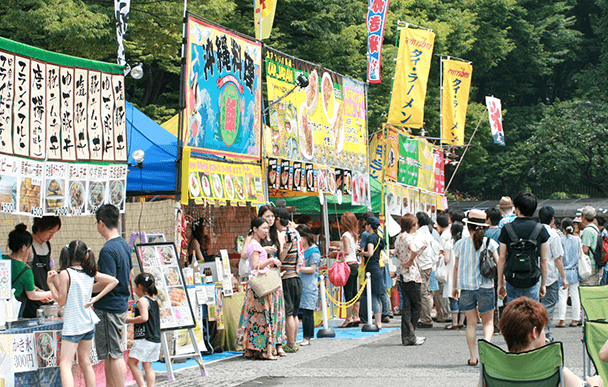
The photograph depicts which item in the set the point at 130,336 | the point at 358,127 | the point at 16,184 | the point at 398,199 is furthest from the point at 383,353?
the point at 398,199

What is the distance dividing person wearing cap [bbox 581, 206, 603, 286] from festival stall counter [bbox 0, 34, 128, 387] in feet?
27.3

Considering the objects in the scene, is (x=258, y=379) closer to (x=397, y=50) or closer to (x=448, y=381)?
(x=448, y=381)

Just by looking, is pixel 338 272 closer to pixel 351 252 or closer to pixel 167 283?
pixel 351 252

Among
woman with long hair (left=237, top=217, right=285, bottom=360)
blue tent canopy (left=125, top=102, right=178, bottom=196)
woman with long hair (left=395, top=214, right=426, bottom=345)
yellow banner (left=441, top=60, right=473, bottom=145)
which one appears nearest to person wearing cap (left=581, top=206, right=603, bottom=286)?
woman with long hair (left=395, top=214, right=426, bottom=345)

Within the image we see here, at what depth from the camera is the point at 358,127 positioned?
16.4 metres

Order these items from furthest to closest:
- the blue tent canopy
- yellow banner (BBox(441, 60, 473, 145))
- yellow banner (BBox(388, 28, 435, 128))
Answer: yellow banner (BBox(441, 60, 473, 145)) → yellow banner (BBox(388, 28, 435, 128)) → the blue tent canopy

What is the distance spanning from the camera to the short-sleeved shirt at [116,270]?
686cm

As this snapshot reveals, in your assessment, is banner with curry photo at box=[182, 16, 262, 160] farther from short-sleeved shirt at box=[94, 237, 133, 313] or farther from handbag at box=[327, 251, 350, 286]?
short-sleeved shirt at box=[94, 237, 133, 313]

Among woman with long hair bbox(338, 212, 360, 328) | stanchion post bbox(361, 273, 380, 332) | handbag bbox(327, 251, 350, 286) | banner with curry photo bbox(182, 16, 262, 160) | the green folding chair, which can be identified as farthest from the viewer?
woman with long hair bbox(338, 212, 360, 328)

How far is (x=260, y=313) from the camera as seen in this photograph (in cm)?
967

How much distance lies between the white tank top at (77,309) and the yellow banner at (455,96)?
54.7 ft

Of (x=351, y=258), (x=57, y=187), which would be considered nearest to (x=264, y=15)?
(x=351, y=258)

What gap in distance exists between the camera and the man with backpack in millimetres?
7703

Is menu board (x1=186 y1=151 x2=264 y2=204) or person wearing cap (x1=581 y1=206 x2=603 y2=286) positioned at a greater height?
menu board (x1=186 y1=151 x2=264 y2=204)
